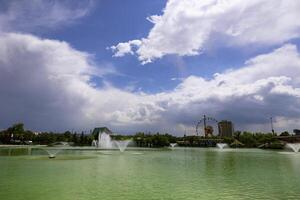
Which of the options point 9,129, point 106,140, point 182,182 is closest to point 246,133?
point 106,140

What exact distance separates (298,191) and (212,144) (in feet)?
593

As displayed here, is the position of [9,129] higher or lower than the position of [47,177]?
higher

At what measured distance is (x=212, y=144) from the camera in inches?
7805

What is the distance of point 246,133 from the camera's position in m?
194

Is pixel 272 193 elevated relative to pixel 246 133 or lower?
lower

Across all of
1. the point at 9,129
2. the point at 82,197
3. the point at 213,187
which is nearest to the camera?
the point at 82,197

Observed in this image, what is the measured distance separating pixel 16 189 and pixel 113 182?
23.6ft

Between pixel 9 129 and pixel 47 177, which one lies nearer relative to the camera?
pixel 47 177

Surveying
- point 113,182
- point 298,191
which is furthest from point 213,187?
point 113,182

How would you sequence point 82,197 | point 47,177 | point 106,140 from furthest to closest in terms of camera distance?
point 106,140 → point 47,177 → point 82,197

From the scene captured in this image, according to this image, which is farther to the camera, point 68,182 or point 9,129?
point 9,129

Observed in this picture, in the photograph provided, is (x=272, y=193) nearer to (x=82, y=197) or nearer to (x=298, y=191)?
(x=298, y=191)

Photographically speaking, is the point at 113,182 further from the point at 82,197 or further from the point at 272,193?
the point at 272,193

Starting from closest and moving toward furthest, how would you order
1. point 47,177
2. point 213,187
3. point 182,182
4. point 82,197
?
1. point 82,197
2. point 213,187
3. point 182,182
4. point 47,177
